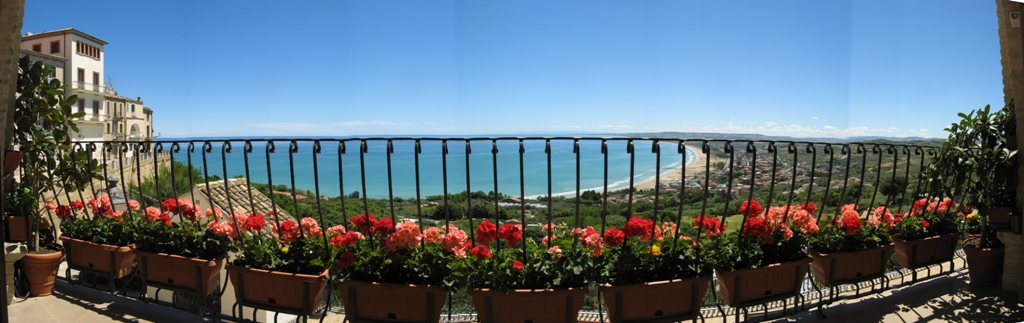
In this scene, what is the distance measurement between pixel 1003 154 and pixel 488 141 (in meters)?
3.64

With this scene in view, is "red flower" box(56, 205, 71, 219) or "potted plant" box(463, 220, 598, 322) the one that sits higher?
"red flower" box(56, 205, 71, 219)

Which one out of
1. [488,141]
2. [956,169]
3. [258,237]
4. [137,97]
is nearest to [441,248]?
[488,141]

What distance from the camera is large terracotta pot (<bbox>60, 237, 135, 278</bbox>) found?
3.10m

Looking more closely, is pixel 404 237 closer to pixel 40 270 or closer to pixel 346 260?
pixel 346 260

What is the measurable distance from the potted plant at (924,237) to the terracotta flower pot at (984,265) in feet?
0.42

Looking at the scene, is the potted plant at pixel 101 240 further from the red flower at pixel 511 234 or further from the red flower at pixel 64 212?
the red flower at pixel 511 234

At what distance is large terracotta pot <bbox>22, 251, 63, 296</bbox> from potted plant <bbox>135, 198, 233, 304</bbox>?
2.80ft

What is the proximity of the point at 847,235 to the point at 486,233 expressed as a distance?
2304mm

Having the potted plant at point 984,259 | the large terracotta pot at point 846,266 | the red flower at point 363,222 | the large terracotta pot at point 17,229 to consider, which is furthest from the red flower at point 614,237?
the large terracotta pot at point 17,229

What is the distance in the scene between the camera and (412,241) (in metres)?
2.28

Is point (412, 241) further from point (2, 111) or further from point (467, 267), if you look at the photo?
point (2, 111)

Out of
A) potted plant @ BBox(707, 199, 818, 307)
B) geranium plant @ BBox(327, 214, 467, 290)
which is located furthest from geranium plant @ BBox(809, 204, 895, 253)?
geranium plant @ BBox(327, 214, 467, 290)

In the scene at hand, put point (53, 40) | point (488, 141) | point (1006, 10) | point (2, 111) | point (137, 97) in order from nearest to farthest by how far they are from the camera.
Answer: point (488, 141) → point (2, 111) → point (1006, 10) → point (53, 40) → point (137, 97)

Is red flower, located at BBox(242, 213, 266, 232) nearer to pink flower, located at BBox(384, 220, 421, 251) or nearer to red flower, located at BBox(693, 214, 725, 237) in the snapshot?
pink flower, located at BBox(384, 220, 421, 251)
